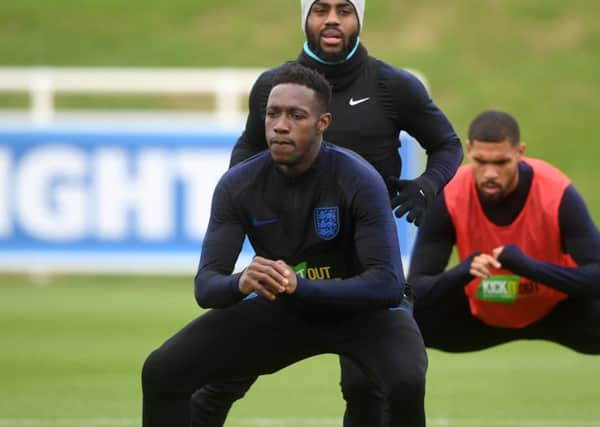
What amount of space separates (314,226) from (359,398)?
3.69ft

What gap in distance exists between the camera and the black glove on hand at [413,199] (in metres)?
7.71

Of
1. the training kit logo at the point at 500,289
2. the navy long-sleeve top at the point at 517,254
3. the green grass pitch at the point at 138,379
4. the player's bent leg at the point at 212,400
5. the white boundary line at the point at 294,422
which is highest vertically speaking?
the navy long-sleeve top at the point at 517,254

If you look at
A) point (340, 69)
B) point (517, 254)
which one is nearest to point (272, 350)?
point (340, 69)

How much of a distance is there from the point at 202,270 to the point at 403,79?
1612 mm

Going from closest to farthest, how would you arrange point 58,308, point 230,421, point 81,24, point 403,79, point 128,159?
point 403,79
point 230,421
point 58,308
point 128,159
point 81,24

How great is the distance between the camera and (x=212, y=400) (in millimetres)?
7949

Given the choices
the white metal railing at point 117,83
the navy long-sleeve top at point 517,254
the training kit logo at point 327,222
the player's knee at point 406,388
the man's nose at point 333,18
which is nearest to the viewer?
the player's knee at point 406,388

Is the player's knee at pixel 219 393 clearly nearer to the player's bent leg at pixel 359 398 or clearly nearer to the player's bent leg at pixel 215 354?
the player's bent leg at pixel 359 398

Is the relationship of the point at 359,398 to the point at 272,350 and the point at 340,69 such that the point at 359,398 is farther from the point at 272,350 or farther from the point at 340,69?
the point at 340,69

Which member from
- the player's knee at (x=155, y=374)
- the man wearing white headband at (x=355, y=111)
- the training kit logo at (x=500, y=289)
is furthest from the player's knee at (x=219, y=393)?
the training kit logo at (x=500, y=289)

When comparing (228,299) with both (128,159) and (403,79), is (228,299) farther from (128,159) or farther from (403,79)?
(128,159)

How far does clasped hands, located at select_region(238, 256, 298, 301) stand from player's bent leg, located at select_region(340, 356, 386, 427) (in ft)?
3.84

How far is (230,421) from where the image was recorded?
33.8ft

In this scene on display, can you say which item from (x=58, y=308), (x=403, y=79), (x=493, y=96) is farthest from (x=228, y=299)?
(x=493, y=96)
